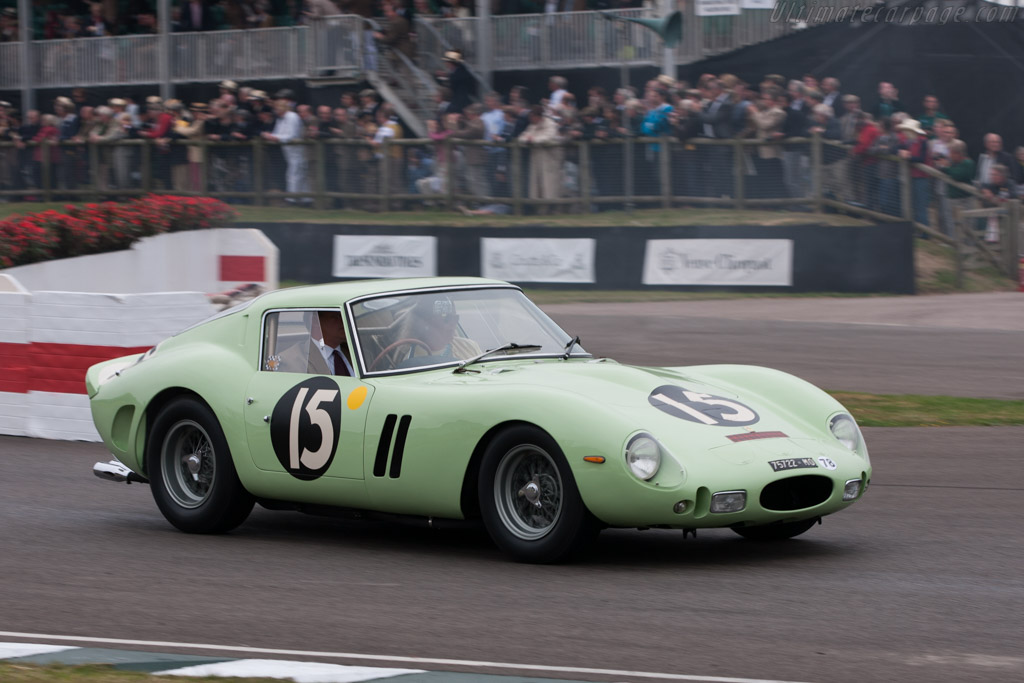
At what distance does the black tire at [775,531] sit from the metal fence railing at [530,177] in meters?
13.8

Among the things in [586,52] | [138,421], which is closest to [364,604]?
[138,421]

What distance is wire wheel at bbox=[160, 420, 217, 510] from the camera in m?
6.95

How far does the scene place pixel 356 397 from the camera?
633 centimetres

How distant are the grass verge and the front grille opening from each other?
15.2 ft

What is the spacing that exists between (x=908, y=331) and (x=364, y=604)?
38.0ft

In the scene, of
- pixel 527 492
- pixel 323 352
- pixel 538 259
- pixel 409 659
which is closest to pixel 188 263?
pixel 538 259

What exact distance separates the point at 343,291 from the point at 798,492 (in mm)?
2425

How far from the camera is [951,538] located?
6328 mm

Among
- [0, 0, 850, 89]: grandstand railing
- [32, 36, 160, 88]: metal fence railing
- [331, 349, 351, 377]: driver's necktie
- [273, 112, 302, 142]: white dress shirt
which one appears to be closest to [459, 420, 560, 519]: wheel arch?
[331, 349, 351, 377]: driver's necktie

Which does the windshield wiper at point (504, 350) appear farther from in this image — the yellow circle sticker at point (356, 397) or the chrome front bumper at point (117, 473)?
the chrome front bumper at point (117, 473)

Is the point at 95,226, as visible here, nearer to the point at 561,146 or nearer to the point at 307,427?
the point at 561,146

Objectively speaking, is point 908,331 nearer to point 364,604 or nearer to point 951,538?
point 951,538

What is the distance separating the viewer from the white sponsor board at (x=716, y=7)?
21.0m

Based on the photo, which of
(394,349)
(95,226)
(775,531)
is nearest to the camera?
(775,531)
